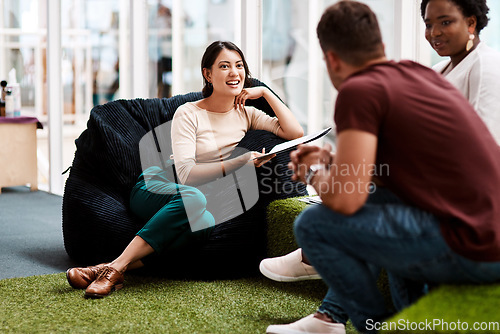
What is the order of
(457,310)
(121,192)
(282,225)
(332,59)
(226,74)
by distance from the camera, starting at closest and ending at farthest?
(457,310) < (332,59) < (282,225) < (226,74) < (121,192)

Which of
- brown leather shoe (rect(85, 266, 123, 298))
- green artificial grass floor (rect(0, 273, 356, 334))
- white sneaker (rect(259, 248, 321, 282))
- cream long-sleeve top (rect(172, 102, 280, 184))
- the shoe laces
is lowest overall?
green artificial grass floor (rect(0, 273, 356, 334))

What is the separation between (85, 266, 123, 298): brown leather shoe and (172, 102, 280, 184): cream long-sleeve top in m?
0.46

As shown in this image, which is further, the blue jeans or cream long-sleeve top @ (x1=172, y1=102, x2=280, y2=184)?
cream long-sleeve top @ (x1=172, y1=102, x2=280, y2=184)

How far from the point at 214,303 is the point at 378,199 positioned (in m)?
0.96

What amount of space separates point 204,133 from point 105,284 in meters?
0.73

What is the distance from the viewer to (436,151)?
1389 millimetres

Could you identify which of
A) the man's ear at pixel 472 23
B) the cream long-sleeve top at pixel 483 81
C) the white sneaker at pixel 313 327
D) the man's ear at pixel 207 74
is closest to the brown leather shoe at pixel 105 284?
the white sneaker at pixel 313 327

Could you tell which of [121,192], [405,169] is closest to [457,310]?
[405,169]

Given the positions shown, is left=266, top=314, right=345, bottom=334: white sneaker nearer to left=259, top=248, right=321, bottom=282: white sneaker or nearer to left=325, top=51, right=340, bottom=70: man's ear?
left=259, top=248, right=321, bottom=282: white sneaker

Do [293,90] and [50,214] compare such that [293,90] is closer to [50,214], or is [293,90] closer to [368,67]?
[50,214]

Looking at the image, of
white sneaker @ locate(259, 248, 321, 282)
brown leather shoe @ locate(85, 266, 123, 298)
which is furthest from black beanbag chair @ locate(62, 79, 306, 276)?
white sneaker @ locate(259, 248, 321, 282)

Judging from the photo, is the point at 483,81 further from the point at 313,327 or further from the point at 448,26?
the point at 313,327

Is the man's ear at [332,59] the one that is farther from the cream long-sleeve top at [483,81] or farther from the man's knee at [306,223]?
the cream long-sleeve top at [483,81]

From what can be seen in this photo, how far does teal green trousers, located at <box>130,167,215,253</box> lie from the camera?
2.43 m
